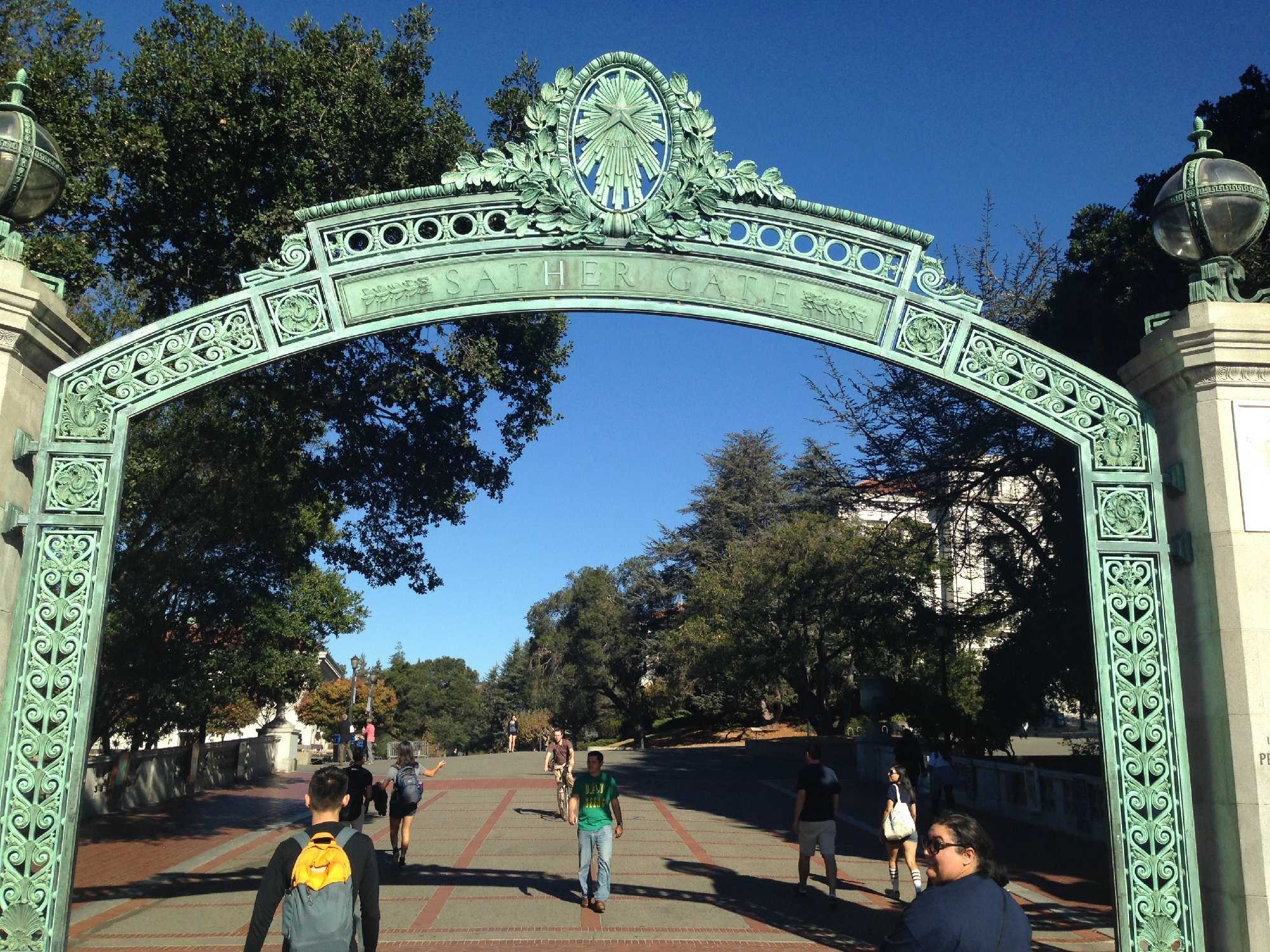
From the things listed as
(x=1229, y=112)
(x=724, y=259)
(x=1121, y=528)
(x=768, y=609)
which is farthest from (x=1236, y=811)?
(x=768, y=609)

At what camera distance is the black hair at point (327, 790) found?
4574mm

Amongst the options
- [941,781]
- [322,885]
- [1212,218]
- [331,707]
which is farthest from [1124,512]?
[331,707]

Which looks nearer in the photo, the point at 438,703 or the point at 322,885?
the point at 322,885

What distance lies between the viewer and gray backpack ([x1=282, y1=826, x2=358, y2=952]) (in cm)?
435

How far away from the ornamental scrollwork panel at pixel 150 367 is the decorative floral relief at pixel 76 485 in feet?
0.51

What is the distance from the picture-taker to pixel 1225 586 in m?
5.99

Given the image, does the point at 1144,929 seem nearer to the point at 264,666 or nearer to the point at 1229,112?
the point at 1229,112

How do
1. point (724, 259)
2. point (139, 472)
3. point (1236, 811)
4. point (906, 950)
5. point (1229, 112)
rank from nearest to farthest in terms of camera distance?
point (906, 950) → point (1236, 811) → point (724, 259) → point (1229, 112) → point (139, 472)

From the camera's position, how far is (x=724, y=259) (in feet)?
23.0

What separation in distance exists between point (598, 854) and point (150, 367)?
19.3ft

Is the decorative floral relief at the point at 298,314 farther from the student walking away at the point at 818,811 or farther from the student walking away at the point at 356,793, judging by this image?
the student walking away at the point at 818,811

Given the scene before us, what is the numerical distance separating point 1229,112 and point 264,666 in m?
19.4

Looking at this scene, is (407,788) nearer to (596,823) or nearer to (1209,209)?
(596,823)

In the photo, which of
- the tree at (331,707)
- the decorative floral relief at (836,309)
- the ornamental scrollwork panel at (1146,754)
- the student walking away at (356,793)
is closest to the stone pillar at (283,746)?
Result: the tree at (331,707)
